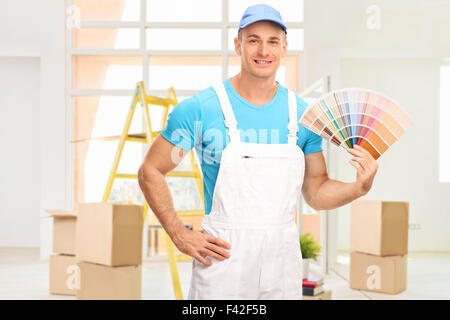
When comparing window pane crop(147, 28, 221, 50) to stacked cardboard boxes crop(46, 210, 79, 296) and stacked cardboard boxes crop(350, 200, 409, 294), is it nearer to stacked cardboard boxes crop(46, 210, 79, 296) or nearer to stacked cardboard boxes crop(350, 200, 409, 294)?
stacked cardboard boxes crop(46, 210, 79, 296)

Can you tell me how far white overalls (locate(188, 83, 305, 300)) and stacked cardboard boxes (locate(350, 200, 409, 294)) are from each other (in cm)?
240

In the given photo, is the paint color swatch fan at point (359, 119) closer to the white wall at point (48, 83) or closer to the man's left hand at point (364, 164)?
the man's left hand at point (364, 164)

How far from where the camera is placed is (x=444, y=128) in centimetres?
310

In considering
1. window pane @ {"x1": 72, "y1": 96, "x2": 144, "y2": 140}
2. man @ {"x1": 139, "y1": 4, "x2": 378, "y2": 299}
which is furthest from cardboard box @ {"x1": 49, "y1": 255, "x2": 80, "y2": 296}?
man @ {"x1": 139, "y1": 4, "x2": 378, "y2": 299}

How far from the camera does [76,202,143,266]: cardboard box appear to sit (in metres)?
3.69

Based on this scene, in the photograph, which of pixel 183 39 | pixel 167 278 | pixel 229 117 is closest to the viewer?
pixel 229 117

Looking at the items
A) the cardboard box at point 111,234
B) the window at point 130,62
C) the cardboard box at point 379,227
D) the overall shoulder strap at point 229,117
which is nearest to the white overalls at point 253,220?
the overall shoulder strap at point 229,117

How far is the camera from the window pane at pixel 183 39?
21.1 feet

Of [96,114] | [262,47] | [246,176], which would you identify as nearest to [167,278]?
[96,114]

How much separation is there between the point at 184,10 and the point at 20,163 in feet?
11.2

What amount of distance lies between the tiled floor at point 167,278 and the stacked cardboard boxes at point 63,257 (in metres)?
0.10

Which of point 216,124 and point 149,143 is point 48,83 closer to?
point 149,143
